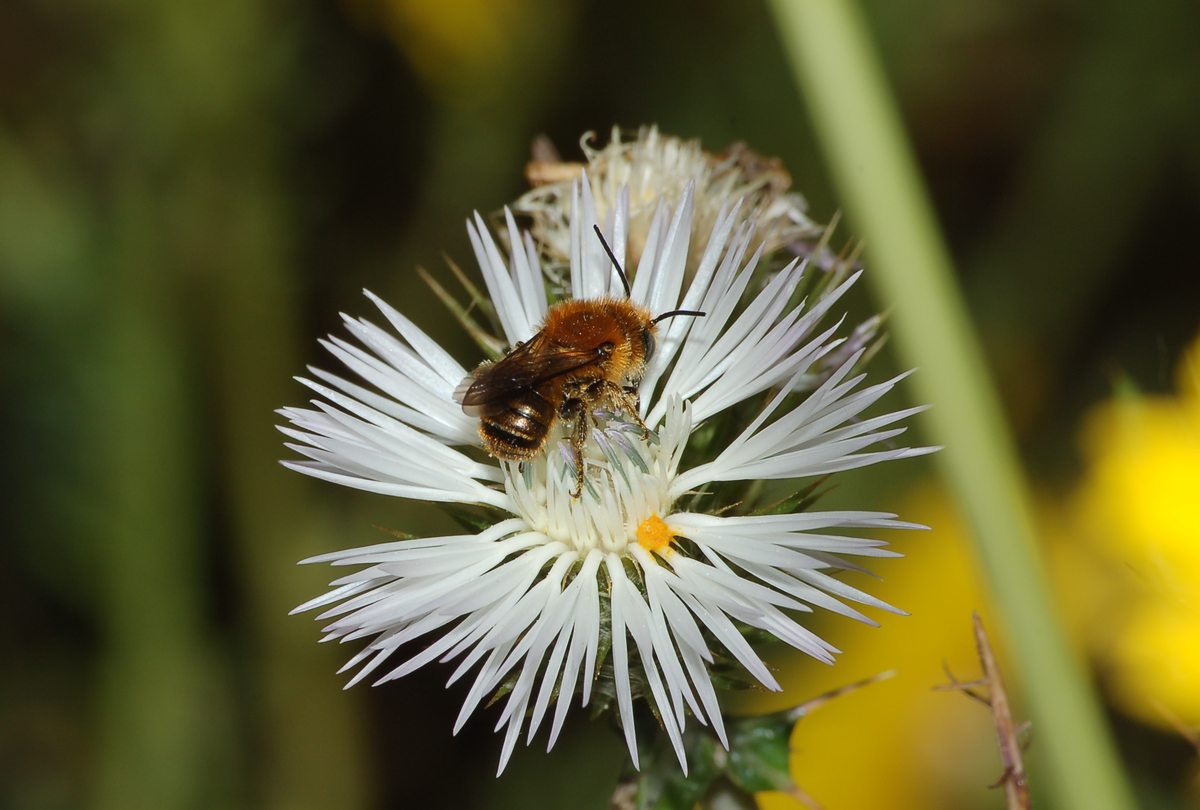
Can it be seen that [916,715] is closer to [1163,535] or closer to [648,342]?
[1163,535]

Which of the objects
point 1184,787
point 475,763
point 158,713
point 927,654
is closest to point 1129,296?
point 927,654

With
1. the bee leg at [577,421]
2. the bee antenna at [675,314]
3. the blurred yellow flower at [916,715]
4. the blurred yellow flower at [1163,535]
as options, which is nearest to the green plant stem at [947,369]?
the bee antenna at [675,314]

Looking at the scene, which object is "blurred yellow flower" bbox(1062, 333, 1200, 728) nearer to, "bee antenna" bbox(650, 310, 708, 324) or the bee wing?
"bee antenna" bbox(650, 310, 708, 324)

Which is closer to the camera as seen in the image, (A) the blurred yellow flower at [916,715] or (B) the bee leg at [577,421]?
(B) the bee leg at [577,421]

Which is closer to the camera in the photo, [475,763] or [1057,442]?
[475,763]

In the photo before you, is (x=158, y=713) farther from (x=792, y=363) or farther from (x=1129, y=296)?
(x=1129, y=296)

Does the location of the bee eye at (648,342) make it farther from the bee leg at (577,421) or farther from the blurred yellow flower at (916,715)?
the blurred yellow flower at (916,715)
